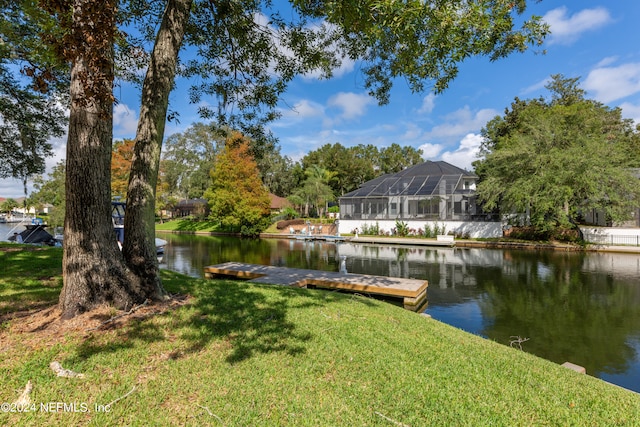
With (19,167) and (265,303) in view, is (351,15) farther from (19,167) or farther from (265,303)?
(19,167)

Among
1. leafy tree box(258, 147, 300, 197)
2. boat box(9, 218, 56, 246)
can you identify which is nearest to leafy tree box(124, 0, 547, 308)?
boat box(9, 218, 56, 246)

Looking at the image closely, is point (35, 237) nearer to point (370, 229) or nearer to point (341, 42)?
point (341, 42)

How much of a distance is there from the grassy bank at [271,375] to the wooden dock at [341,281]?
3799 millimetres

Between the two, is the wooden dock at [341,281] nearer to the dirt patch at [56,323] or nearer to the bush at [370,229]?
the dirt patch at [56,323]

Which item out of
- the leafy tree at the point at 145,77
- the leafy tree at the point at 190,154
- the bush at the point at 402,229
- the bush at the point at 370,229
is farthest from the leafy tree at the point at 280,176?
the leafy tree at the point at 145,77

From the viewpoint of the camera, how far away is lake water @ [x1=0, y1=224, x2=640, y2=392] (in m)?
5.54

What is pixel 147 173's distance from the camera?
13.6 feet

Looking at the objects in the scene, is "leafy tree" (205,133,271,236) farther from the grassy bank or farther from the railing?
the grassy bank

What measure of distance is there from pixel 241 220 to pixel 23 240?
15.7 m

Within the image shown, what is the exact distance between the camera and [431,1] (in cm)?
352

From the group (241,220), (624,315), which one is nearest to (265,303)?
(624,315)

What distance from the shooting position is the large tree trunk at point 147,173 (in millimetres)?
4090

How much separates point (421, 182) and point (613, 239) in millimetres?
12074

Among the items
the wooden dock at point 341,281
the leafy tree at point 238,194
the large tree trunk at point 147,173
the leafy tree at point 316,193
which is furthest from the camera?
the leafy tree at point 316,193
